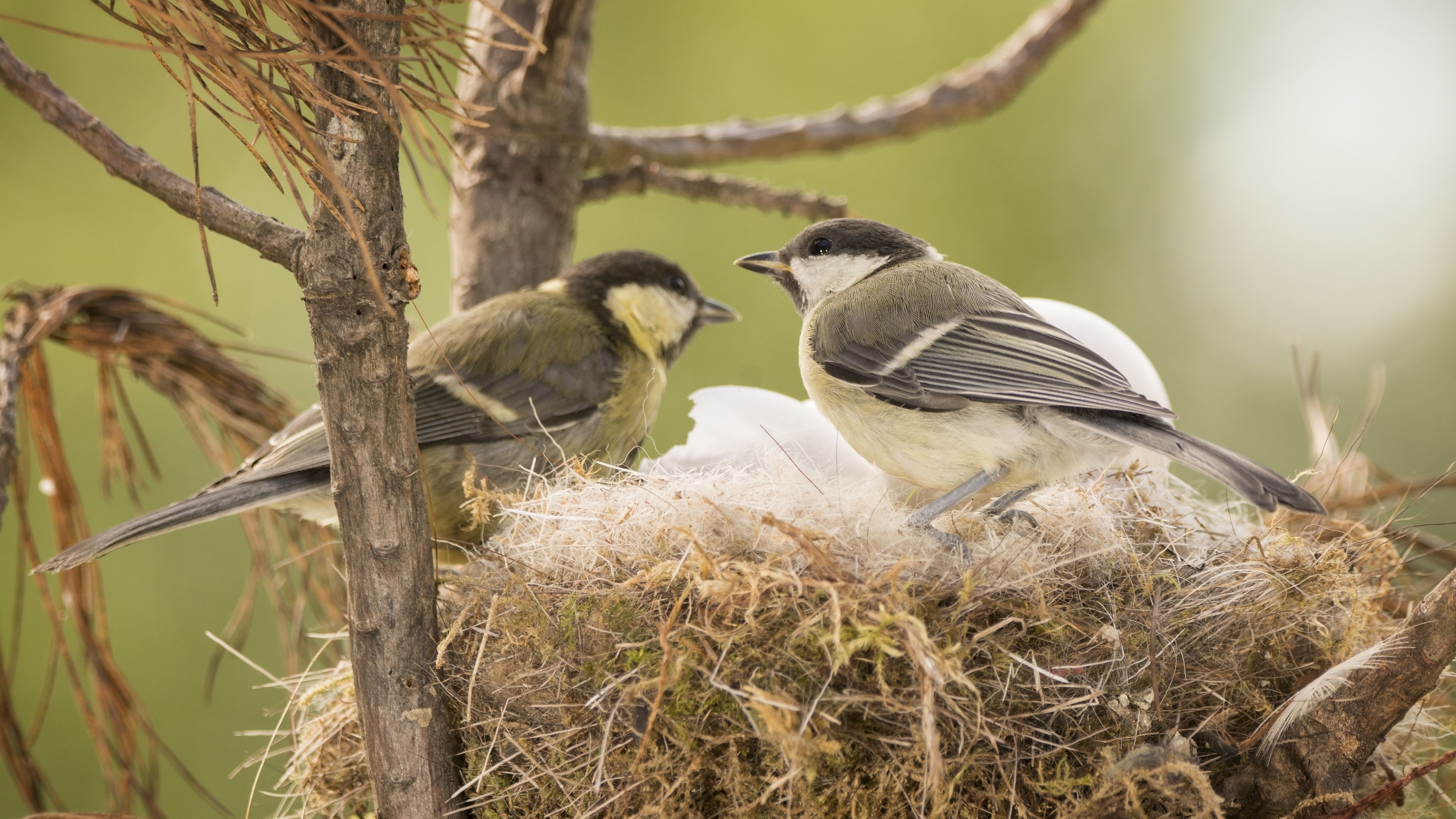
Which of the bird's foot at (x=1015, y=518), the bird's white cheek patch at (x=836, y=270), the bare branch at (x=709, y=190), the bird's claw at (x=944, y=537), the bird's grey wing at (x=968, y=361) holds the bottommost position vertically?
the bird's foot at (x=1015, y=518)

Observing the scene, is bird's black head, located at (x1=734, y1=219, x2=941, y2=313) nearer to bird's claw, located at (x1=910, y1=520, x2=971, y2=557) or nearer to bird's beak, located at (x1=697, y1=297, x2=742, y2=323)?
bird's beak, located at (x1=697, y1=297, x2=742, y2=323)

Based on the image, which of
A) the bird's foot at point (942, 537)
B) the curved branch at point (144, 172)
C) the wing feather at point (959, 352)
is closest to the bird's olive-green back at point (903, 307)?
the wing feather at point (959, 352)

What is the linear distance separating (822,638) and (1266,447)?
11.8 feet

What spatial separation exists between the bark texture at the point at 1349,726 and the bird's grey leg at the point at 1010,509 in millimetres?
420

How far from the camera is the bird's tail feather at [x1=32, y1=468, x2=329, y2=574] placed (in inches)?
48.3

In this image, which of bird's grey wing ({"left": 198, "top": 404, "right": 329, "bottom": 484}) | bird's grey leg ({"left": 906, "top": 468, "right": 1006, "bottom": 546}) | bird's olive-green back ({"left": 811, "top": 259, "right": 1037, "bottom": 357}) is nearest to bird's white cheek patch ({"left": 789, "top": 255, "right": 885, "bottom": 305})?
bird's olive-green back ({"left": 811, "top": 259, "right": 1037, "bottom": 357})

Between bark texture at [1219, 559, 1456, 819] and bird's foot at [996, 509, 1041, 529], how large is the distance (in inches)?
15.4

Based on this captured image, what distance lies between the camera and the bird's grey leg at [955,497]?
1.29 metres

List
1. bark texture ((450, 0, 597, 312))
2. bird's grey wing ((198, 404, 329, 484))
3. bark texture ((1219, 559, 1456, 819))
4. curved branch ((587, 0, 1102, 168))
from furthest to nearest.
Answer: curved branch ((587, 0, 1102, 168))
bark texture ((450, 0, 597, 312))
bird's grey wing ((198, 404, 329, 484))
bark texture ((1219, 559, 1456, 819))

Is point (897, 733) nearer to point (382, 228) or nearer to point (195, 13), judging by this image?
point (382, 228)

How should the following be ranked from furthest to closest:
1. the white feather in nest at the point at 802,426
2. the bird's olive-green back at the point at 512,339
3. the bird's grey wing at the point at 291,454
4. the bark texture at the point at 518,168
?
the bark texture at the point at 518,168
the bird's olive-green back at the point at 512,339
the white feather in nest at the point at 802,426
the bird's grey wing at the point at 291,454

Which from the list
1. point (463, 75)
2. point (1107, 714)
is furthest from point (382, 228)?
point (463, 75)

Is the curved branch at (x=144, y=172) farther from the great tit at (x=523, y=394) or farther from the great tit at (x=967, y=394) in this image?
the great tit at (x=967, y=394)

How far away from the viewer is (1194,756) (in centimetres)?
107
